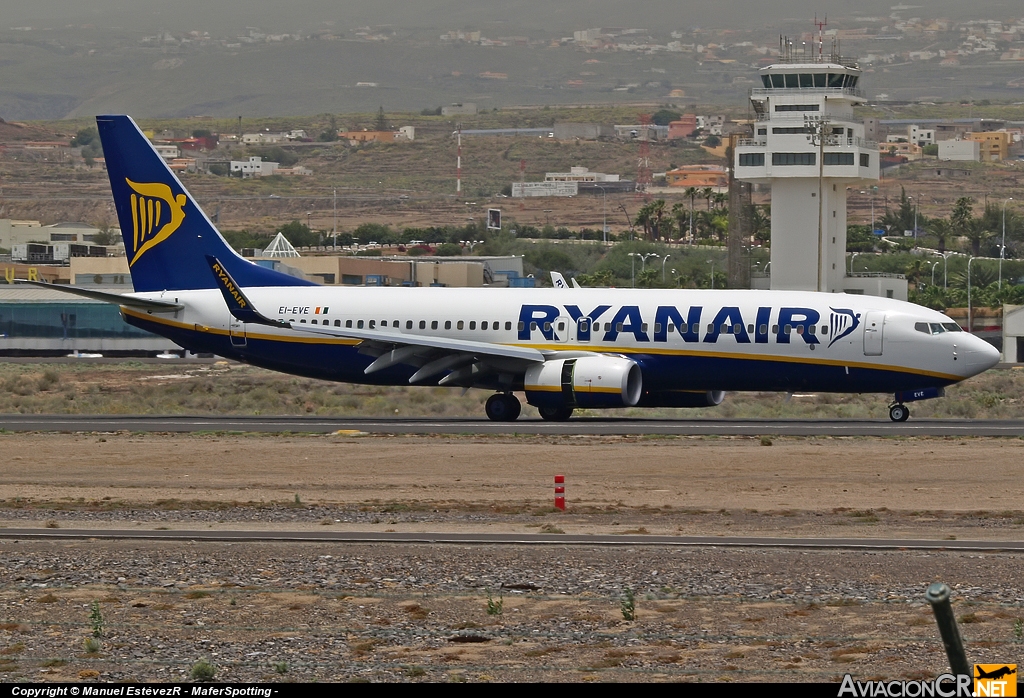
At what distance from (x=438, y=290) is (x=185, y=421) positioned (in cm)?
812

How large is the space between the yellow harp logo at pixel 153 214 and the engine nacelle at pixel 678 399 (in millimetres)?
15197

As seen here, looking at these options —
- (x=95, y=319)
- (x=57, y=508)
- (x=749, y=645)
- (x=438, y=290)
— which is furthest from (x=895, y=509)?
(x=95, y=319)

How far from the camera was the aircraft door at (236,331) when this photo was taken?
44625mm

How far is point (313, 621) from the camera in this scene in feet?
54.6

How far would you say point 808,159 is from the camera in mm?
101125

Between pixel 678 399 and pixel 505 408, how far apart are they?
4.82 meters

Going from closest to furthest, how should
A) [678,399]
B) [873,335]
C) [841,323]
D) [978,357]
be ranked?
[978,357] < [873,335] < [841,323] < [678,399]

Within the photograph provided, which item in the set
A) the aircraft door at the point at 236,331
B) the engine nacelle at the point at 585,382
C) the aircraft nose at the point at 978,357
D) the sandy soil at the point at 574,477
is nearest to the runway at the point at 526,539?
the sandy soil at the point at 574,477

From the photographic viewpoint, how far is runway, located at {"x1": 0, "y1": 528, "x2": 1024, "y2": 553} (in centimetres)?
2112

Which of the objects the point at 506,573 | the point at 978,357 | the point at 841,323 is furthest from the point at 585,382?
the point at 506,573

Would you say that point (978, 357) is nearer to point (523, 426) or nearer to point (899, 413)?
point (899, 413)

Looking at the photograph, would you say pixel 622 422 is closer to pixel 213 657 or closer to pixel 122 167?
pixel 122 167

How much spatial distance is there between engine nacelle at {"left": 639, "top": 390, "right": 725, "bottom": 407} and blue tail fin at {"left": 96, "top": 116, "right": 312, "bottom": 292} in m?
11.3

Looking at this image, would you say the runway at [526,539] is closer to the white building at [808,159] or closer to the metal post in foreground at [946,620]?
the metal post in foreground at [946,620]
